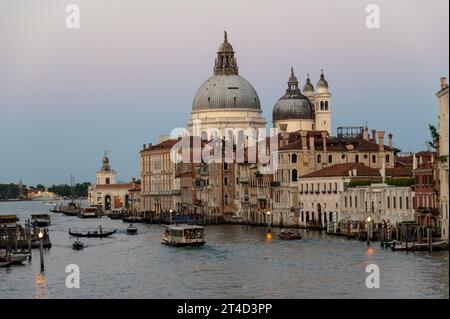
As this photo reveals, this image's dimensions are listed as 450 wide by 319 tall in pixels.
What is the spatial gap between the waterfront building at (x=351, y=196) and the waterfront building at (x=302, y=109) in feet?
107

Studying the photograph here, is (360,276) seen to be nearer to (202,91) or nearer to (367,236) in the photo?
(367,236)

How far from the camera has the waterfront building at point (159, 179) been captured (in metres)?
124

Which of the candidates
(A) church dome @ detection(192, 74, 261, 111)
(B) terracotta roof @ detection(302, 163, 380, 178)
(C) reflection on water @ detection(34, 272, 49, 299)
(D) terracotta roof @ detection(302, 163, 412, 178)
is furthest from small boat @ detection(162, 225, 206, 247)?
(A) church dome @ detection(192, 74, 261, 111)

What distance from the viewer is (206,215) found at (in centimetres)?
10669

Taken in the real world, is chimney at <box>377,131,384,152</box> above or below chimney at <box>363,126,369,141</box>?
below

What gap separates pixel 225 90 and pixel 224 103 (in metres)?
1.15

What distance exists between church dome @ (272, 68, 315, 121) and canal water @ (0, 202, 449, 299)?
163 ft

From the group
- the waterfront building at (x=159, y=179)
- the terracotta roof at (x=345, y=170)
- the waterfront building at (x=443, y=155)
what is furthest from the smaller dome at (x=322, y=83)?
the waterfront building at (x=443, y=155)

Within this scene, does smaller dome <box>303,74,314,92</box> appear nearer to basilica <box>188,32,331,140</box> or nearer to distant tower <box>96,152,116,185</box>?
basilica <box>188,32,331,140</box>

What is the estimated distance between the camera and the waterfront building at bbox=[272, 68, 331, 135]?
121 m

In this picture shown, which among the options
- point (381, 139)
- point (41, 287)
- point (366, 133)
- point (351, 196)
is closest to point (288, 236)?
point (351, 196)

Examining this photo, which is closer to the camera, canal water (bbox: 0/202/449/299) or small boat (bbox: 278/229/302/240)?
canal water (bbox: 0/202/449/299)

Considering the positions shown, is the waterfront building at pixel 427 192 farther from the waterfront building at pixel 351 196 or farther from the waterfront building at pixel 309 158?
the waterfront building at pixel 309 158
